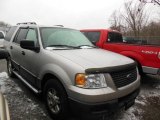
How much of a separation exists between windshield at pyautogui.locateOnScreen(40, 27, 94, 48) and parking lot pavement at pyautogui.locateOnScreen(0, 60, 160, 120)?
1386mm

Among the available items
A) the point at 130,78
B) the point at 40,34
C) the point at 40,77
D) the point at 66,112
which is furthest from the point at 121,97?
the point at 40,34

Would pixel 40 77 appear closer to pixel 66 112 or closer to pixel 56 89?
pixel 56 89

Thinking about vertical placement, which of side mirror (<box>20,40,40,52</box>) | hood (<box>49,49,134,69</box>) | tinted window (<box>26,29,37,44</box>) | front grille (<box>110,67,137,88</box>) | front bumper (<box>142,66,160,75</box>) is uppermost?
tinted window (<box>26,29,37,44</box>)

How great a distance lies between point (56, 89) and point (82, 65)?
2.18ft

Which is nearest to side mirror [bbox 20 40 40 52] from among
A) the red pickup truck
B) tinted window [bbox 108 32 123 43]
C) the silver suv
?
the silver suv

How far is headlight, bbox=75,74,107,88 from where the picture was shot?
10.1ft

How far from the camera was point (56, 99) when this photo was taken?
11.5ft

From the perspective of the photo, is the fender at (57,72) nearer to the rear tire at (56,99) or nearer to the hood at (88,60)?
the rear tire at (56,99)

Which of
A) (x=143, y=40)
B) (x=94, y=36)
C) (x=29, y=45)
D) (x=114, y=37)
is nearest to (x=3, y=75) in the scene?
(x=29, y=45)

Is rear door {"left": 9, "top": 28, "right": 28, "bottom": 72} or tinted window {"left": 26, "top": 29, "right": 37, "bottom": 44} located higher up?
tinted window {"left": 26, "top": 29, "right": 37, "bottom": 44}

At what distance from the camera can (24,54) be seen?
4746mm

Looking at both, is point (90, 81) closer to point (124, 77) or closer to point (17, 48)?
point (124, 77)

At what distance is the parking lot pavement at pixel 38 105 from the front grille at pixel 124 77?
715mm

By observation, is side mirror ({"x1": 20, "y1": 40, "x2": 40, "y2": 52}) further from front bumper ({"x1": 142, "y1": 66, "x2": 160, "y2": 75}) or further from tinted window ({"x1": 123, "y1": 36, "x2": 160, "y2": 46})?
tinted window ({"x1": 123, "y1": 36, "x2": 160, "y2": 46})
